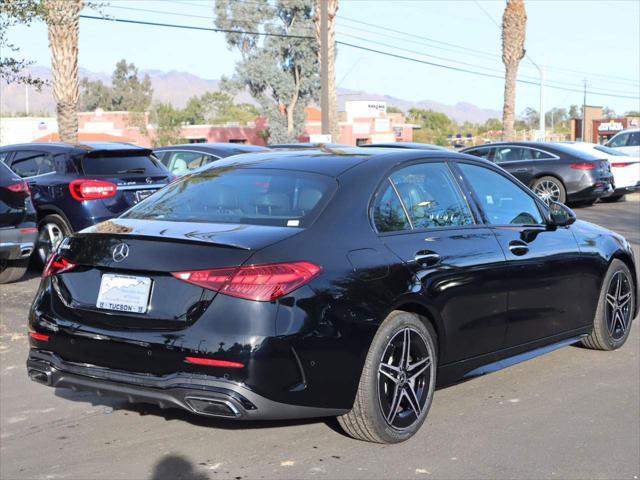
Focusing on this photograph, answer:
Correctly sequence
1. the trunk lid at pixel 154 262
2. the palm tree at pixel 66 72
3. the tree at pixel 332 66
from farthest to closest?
the tree at pixel 332 66
the palm tree at pixel 66 72
the trunk lid at pixel 154 262

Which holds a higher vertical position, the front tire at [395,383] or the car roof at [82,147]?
the car roof at [82,147]


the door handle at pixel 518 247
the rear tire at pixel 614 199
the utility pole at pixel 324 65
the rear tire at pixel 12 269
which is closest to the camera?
the door handle at pixel 518 247

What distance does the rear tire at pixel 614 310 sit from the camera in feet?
23.6

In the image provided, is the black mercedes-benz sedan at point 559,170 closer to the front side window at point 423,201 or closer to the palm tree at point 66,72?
the palm tree at point 66,72

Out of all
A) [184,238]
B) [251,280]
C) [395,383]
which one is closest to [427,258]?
[395,383]

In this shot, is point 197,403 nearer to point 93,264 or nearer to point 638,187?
point 93,264

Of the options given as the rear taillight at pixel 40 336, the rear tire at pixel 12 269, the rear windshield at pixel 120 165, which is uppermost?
the rear windshield at pixel 120 165

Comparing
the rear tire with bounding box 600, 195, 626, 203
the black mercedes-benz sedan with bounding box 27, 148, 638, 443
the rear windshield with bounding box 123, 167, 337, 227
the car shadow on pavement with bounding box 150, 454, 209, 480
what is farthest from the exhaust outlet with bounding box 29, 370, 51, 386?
the rear tire with bounding box 600, 195, 626, 203

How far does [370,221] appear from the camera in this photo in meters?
5.19

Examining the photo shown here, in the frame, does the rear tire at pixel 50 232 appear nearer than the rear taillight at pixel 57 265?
No

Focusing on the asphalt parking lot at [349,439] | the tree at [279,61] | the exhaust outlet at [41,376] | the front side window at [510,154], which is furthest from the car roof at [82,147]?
the tree at [279,61]

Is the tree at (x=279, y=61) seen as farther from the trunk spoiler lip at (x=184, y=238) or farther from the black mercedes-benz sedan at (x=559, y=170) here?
the trunk spoiler lip at (x=184, y=238)

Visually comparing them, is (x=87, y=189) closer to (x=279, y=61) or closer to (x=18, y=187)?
(x=18, y=187)

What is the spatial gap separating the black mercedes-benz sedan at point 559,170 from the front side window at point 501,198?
13613mm
